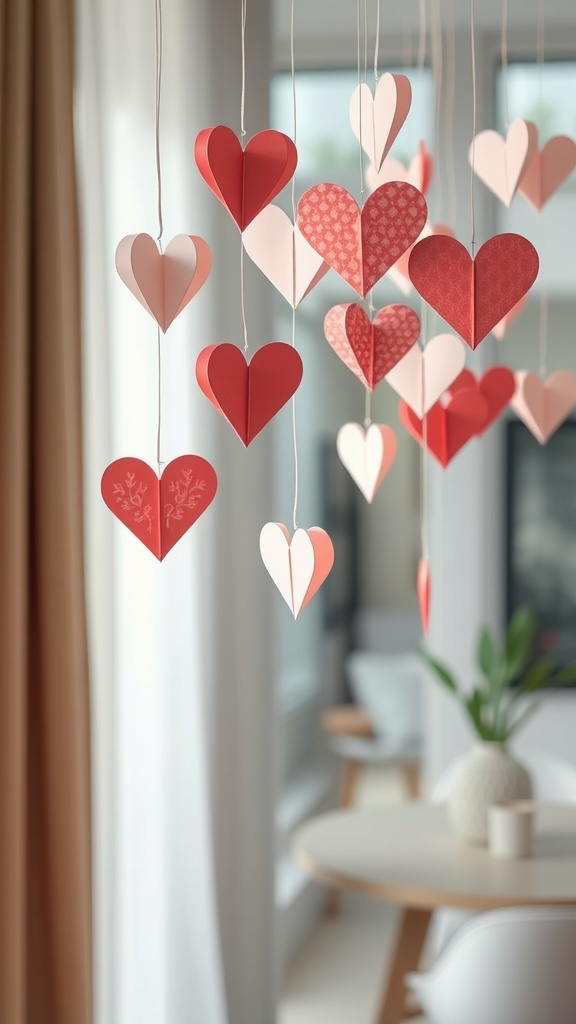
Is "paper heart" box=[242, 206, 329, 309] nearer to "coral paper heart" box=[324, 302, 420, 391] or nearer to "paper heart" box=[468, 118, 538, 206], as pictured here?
"coral paper heart" box=[324, 302, 420, 391]

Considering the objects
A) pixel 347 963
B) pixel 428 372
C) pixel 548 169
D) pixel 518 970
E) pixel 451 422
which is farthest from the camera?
pixel 347 963

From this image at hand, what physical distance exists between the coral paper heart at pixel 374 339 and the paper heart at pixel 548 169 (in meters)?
0.53

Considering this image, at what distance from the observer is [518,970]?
2062 mm

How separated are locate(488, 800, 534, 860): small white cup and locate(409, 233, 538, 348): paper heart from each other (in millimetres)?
1567

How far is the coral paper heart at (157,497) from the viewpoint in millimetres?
1143

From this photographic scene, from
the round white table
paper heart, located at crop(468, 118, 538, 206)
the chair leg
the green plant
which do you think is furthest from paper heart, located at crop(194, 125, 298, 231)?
the chair leg

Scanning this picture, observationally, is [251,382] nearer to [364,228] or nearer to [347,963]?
[364,228]

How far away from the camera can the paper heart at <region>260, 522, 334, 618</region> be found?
119 centimetres

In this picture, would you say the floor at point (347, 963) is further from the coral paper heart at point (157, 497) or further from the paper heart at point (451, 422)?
the coral paper heart at point (157, 497)

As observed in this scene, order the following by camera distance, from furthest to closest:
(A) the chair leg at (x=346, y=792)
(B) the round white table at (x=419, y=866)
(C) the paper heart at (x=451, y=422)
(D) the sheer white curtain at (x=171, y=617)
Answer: (A) the chair leg at (x=346, y=792), (B) the round white table at (x=419, y=866), (D) the sheer white curtain at (x=171, y=617), (C) the paper heart at (x=451, y=422)

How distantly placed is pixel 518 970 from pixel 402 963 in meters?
0.69

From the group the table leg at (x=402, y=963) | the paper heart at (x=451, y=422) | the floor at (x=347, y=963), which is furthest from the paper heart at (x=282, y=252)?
the floor at (x=347, y=963)

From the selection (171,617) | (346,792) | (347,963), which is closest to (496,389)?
(171,617)

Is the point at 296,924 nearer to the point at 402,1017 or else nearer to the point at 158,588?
the point at 402,1017
